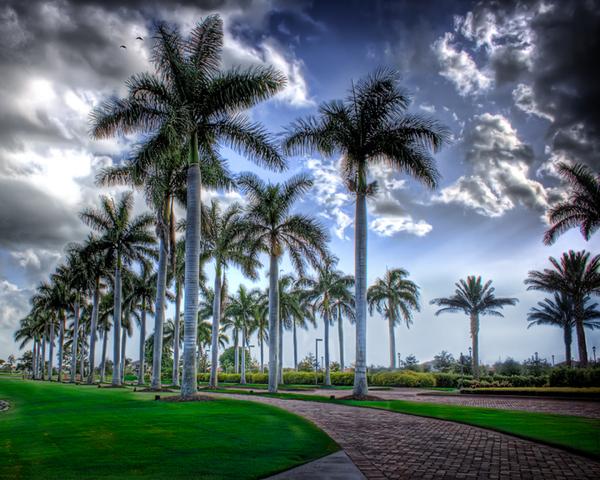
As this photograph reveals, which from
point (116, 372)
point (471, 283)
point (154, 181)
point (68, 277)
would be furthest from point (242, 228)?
point (68, 277)

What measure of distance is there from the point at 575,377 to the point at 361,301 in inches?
646

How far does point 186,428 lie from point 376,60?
A: 18.8 metres

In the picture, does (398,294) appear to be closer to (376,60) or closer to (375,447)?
(376,60)

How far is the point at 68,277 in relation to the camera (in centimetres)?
5522

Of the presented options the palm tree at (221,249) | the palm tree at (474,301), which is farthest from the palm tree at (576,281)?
the palm tree at (221,249)

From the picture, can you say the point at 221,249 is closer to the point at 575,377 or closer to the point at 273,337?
the point at 273,337

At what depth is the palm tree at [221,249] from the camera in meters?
30.9

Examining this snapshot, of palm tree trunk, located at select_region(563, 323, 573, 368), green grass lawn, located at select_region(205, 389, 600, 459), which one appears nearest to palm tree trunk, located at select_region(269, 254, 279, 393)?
green grass lawn, located at select_region(205, 389, 600, 459)

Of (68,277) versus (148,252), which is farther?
(68,277)

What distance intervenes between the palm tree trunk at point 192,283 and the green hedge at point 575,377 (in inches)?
906

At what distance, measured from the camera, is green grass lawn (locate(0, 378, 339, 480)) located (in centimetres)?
657

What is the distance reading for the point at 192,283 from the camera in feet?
63.4

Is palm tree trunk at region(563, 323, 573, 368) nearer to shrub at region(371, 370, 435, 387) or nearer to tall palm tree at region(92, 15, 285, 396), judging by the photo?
shrub at region(371, 370, 435, 387)

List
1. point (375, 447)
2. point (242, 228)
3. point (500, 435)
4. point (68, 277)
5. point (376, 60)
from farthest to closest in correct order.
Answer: point (68, 277) < point (242, 228) < point (376, 60) < point (500, 435) < point (375, 447)
